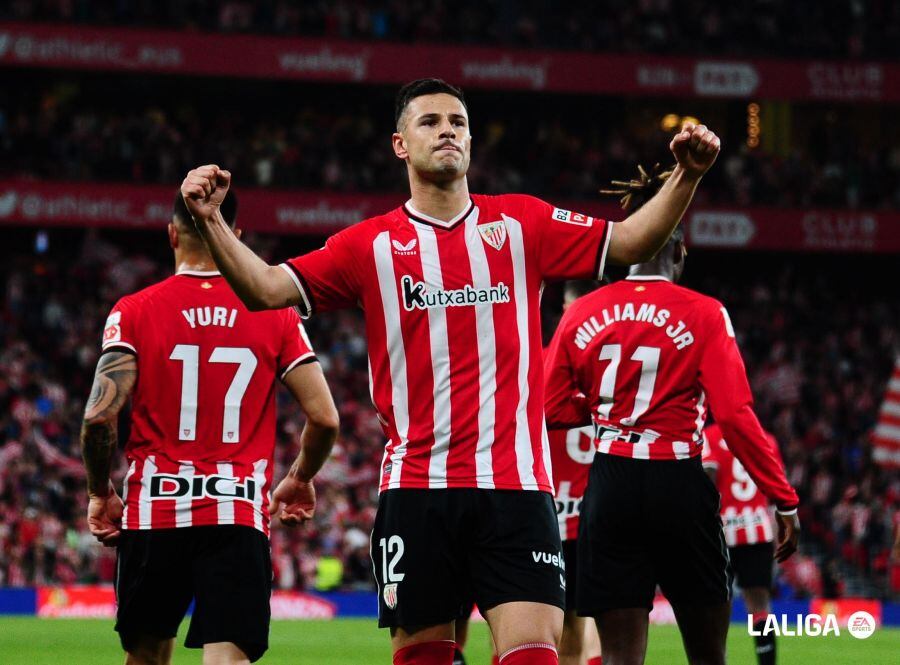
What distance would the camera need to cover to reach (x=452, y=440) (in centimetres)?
495

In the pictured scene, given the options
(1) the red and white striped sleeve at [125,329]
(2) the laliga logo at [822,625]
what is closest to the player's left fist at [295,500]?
(1) the red and white striped sleeve at [125,329]

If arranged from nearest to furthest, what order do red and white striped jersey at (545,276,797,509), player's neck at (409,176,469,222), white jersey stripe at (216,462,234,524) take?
player's neck at (409,176,469,222) < white jersey stripe at (216,462,234,524) < red and white striped jersey at (545,276,797,509)

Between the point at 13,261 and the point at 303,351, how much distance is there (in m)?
23.2

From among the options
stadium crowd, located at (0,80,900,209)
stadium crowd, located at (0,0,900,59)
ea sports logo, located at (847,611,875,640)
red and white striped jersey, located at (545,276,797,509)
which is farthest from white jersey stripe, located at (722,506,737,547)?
stadium crowd, located at (0,0,900,59)

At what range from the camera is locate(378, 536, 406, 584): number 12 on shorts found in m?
4.96

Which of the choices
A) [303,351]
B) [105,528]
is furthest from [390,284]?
[105,528]

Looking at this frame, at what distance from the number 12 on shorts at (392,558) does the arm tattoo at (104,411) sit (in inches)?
55.1

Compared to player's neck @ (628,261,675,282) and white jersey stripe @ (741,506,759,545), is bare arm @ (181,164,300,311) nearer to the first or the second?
player's neck @ (628,261,675,282)

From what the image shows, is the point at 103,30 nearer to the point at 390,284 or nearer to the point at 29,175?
the point at 29,175

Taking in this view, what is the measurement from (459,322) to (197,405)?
1.34 m

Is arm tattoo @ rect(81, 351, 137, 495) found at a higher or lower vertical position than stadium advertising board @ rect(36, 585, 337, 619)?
higher

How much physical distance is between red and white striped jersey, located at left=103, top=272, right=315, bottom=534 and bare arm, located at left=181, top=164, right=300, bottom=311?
966 mm

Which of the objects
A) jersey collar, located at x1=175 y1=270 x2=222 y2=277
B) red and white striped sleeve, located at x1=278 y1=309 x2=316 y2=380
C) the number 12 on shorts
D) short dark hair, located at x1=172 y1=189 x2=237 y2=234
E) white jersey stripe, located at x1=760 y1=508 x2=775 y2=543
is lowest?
white jersey stripe, located at x1=760 y1=508 x2=775 y2=543

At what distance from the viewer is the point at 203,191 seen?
187 inches
